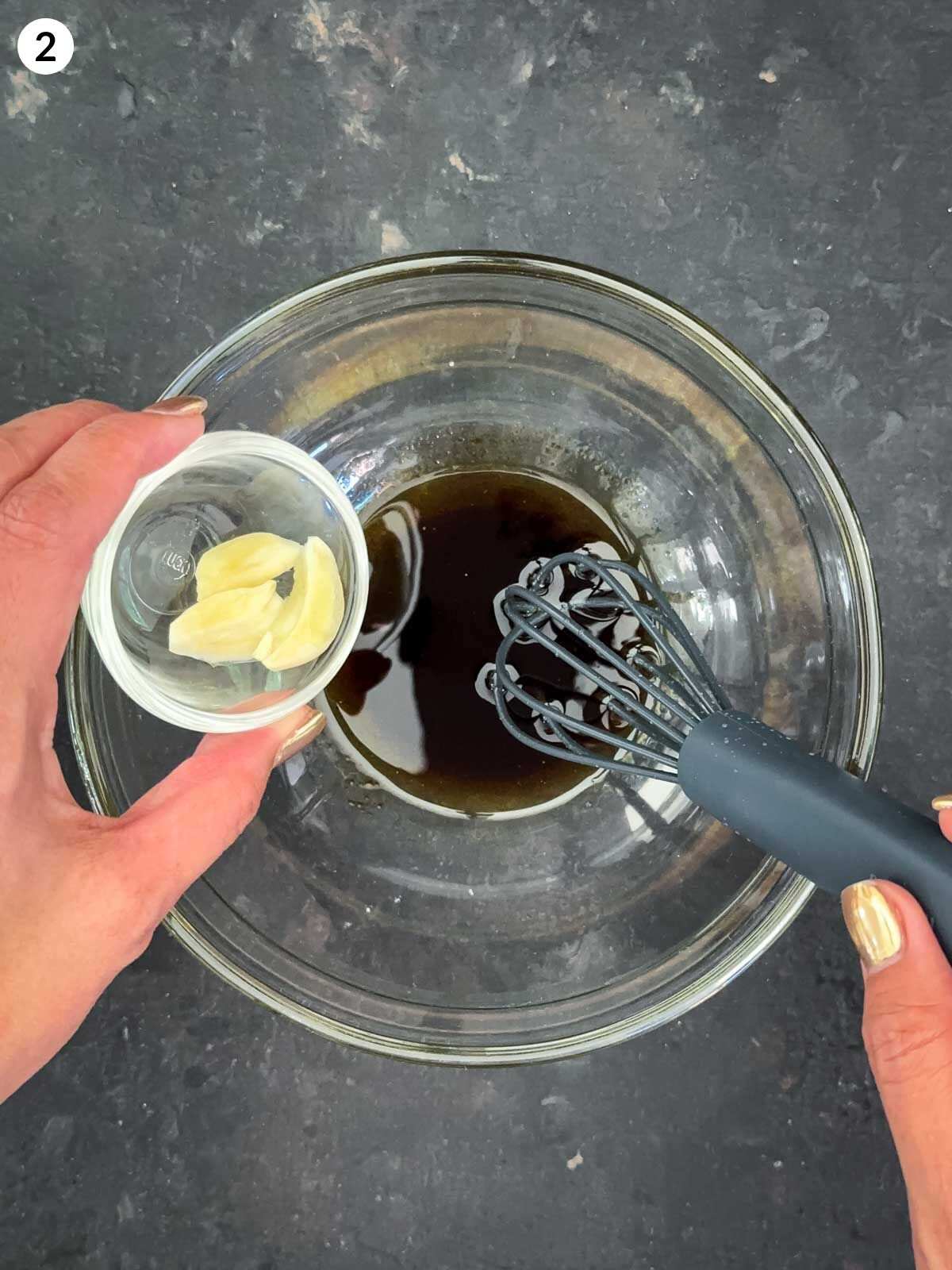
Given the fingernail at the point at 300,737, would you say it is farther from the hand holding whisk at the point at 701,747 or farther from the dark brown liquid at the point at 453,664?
the hand holding whisk at the point at 701,747

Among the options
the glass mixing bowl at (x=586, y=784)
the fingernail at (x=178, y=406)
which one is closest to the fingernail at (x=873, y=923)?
the glass mixing bowl at (x=586, y=784)

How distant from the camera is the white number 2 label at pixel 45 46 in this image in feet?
3.32

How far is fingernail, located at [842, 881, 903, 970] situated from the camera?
65 centimetres

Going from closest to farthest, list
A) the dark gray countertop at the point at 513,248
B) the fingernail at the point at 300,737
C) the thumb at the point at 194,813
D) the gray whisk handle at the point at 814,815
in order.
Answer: the gray whisk handle at the point at 814,815, the thumb at the point at 194,813, the fingernail at the point at 300,737, the dark gray countertop at the point at 513,248

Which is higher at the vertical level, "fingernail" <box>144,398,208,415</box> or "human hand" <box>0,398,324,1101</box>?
"fingernail" <box>144,398,208,415</box>

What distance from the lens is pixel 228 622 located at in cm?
81

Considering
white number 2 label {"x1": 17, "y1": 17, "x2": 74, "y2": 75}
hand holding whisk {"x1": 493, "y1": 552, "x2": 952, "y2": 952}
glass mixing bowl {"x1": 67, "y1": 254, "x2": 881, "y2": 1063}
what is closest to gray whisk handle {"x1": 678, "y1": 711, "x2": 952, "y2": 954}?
hand holding whisk {"x1": 493, "y1": 552, "x2": 952, "y2": 952}

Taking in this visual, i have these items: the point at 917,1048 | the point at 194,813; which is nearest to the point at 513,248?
the point at 194,813

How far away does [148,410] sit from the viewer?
773 millimetres

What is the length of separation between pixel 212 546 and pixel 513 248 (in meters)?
0.42

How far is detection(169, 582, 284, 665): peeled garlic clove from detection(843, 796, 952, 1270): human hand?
1.57ft

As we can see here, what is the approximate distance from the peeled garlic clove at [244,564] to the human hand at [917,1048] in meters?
0.49

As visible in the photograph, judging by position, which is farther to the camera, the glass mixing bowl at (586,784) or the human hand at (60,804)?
the glass mixing bowl at (586,784)

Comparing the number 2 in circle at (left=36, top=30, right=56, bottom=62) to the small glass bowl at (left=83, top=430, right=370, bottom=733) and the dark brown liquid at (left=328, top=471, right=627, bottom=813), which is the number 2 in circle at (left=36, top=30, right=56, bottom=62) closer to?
the small glass bowl at (left=83, top=430, right=370, bottom=733)
